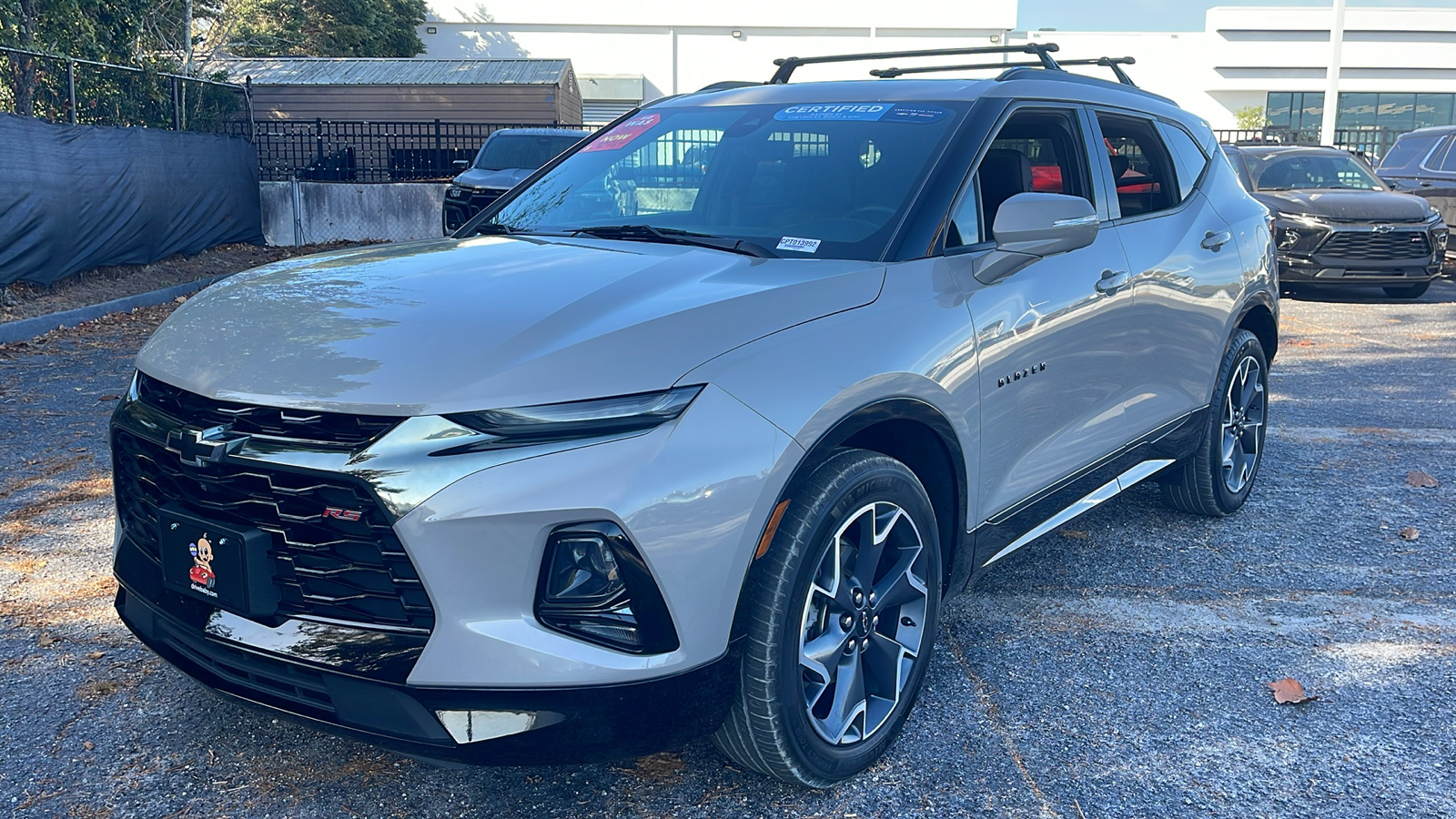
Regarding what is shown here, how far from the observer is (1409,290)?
13.3m

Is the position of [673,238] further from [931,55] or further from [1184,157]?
[1184,157]

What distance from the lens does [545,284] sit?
112 inches

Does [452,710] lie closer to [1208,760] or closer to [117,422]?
[117,422]

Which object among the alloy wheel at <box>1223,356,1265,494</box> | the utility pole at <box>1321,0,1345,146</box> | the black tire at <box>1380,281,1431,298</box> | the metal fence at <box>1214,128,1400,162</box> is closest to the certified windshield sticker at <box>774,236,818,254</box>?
the alloy wheel at <box>1223,356,1265,494</box>

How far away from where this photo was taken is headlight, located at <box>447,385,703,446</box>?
2295mm

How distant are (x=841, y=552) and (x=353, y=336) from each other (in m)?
1.25

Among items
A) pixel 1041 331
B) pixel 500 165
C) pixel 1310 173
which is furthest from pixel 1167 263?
pixel 500 165

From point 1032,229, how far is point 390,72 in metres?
27.4

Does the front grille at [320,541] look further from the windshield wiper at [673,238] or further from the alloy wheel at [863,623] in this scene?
the windshield wiper at [673,238]

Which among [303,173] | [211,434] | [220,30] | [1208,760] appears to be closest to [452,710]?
[211,434]

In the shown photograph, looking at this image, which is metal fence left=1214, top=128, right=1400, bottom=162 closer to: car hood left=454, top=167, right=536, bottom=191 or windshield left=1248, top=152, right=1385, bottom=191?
windshield left=1248, top=152, right=1385, bottom=191

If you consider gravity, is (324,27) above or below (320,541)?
above

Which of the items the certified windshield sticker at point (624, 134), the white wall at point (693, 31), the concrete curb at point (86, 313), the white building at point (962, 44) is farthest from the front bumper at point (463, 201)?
the white wall at point (693, 31)

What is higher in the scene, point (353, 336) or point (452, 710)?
point (353, 336)
